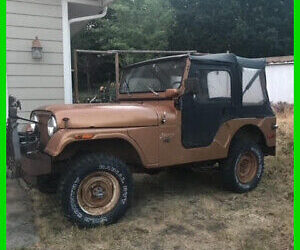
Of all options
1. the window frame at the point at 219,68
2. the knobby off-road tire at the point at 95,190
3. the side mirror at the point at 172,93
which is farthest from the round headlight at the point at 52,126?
the window frame at the point at 219,68

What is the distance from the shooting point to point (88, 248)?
3.71 metres

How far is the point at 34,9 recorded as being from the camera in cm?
605

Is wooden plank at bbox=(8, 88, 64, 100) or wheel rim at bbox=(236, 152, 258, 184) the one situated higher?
wooden plank at bbox=(8, 88, 64, 100)

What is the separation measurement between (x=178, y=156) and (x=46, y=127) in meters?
1.59

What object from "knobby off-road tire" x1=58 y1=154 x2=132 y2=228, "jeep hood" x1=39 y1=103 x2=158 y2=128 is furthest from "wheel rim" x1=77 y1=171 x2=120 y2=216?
"jeep hood" x1=39 y1=103 x2=158 y2=128

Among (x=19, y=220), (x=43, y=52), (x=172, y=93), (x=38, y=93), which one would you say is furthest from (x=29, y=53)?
(x=19, y=220)

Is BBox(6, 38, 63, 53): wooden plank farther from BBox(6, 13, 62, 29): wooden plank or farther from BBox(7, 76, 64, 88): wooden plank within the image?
BBox(7, 76, 64, 88): wooden plank

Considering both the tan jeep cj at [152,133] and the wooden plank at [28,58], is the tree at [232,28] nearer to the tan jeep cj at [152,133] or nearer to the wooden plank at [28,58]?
the wooden plank at [28,58]

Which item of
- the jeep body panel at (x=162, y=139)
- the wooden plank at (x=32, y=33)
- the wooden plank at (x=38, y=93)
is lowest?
the jeep body panel at (x=162, y=139)

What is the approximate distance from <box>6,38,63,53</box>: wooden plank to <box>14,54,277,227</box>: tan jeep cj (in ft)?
3.94

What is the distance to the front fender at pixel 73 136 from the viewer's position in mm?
3933

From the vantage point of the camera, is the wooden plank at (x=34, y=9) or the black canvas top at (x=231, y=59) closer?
the black canvas top at (x=231, y=59)

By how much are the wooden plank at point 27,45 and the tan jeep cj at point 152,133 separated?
1199 millimetres

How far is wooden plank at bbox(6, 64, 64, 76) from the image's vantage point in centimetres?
598
